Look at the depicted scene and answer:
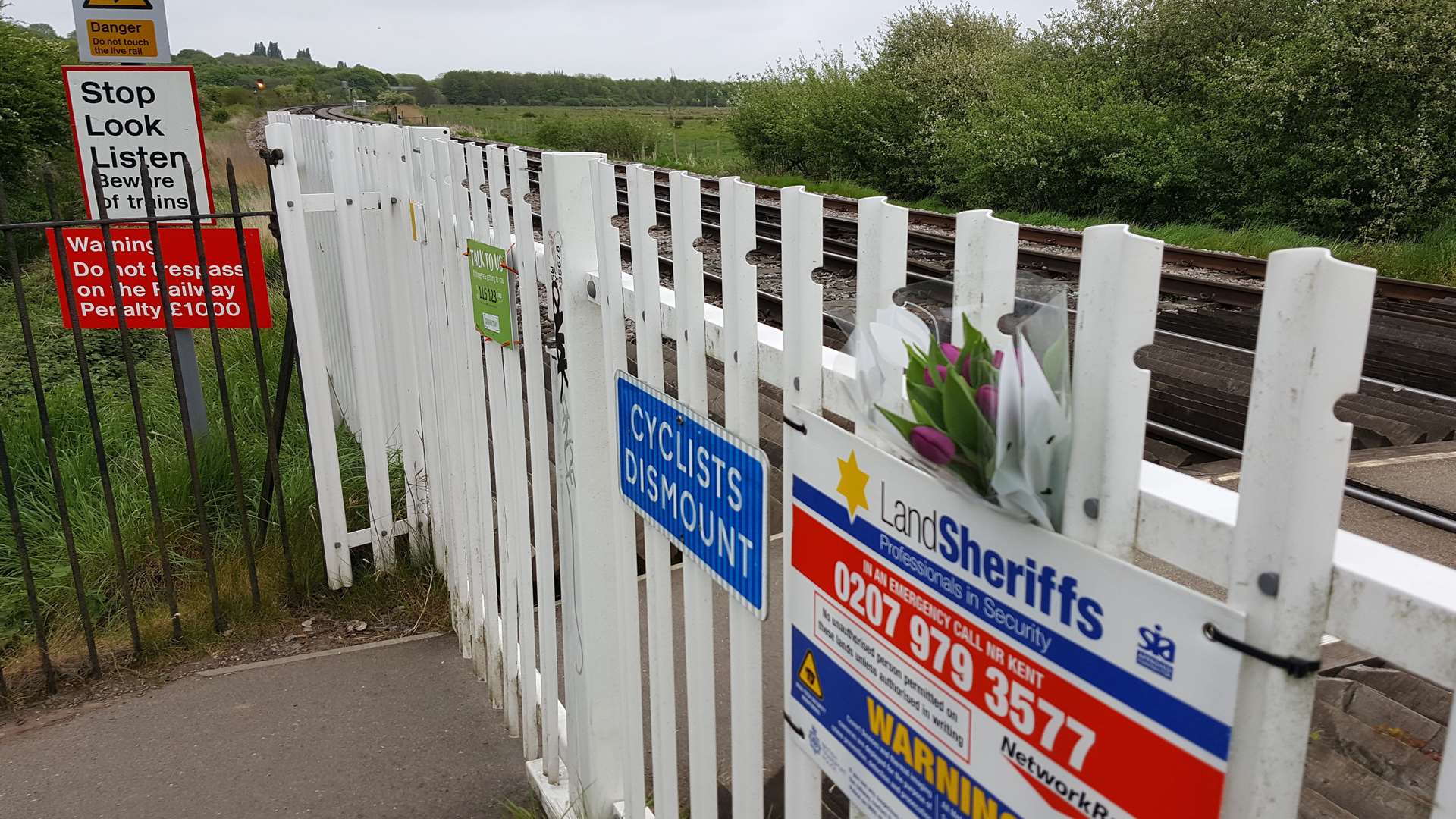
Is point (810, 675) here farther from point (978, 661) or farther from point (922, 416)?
point (922, 416)

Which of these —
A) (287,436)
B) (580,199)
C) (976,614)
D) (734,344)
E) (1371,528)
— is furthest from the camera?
(287,436)

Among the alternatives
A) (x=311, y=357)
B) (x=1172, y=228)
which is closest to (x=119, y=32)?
(x=311, y=357)

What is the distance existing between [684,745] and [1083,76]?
22389 millimetres

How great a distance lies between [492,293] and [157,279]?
246 cm

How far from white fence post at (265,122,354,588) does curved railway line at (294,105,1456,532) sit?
50.8 inches

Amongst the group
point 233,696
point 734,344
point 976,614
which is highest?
point 734,344

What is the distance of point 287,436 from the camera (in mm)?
5742

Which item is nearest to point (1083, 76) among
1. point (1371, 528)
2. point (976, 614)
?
point (1371, 528)

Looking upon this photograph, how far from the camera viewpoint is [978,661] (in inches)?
56.6

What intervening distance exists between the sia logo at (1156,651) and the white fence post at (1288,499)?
3.1 inches

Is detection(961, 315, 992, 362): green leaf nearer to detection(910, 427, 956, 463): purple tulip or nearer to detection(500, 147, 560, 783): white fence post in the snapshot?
detection(910, 427, 956, 463): purple tulip

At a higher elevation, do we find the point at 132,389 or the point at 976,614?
the point at 976,614

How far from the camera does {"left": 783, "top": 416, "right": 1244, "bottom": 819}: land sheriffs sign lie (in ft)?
3.79

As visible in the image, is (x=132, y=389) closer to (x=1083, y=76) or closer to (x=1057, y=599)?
(x=1057, y=599)
